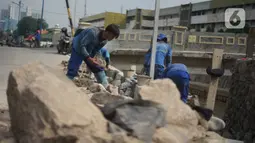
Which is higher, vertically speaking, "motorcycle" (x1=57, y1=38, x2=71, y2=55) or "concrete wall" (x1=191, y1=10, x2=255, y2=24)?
"concrete wall" (x1=191, y1=10, x2=255, y2=24)

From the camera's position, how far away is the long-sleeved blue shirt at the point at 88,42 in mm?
4562

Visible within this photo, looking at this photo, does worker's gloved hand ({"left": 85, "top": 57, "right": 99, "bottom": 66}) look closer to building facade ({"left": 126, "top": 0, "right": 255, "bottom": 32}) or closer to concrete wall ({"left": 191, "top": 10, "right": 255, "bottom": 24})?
building facade ({"left": 126, "top": 0, "right": 255, "bottom": 32})

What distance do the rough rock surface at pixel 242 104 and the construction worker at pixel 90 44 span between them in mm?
3306

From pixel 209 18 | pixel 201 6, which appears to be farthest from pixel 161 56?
pixel 201 6

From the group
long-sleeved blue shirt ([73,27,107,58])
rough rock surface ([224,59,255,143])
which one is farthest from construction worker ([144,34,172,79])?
rough rock surface ([224,59,255,143])

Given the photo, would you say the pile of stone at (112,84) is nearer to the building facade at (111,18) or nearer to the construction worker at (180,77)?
the construction worker at (180,77)

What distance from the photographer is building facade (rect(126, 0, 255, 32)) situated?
103 feet

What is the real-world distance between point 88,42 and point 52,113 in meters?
2.71

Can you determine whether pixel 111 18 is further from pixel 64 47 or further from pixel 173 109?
pixel 173 109

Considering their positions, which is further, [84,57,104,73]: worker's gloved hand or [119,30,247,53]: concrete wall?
[119,30,247,53]: concrete wall

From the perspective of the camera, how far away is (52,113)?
1.96m

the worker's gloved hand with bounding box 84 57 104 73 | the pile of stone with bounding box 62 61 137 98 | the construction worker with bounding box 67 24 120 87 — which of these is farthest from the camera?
the pile of stone with bounding box 62 61 137 98

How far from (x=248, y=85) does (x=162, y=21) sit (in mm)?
35877

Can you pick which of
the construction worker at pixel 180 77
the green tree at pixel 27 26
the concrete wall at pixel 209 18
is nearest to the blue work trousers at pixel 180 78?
the construction worker at pixel 180 77
